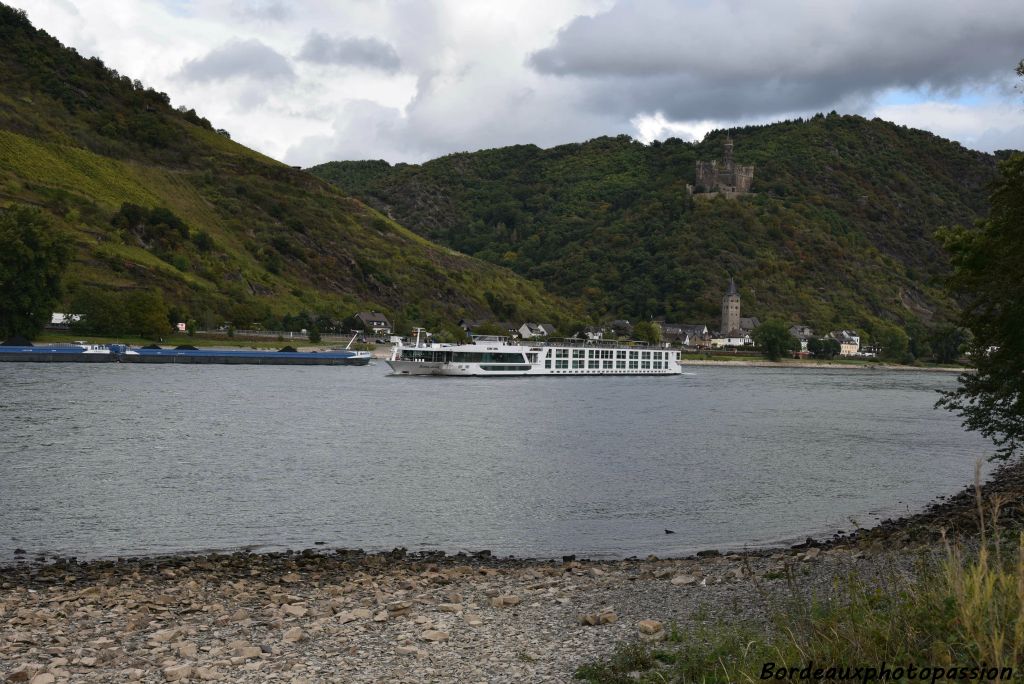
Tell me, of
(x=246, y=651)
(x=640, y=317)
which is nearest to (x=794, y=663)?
(x=246, y=651)

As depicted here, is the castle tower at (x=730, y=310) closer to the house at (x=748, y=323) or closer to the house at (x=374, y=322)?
the house at (x=748, y=323)

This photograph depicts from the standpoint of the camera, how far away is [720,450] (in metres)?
42.9

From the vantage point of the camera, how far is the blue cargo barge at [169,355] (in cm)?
8812

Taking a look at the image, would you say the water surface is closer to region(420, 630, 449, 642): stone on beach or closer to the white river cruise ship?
region(420, 630, 449, 642): stone on beach

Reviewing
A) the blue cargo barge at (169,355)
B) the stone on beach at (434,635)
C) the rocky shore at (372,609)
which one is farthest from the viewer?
the blue cargo barge at (169,355)

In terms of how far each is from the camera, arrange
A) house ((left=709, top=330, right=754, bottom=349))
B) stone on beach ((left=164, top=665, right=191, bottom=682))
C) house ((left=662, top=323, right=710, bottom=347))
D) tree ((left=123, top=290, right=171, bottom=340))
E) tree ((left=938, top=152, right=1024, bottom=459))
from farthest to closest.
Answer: house ((left=662, top=323, right=710, bottom=347)), house ((left=709, top=330, right=754, bottom=349)), tree ((left=123, top=290, right=171, bottom=340)), tree ((left=938, top=152, right=1024, bottom=459)), stone on beach ((left=164, top=665, right=191, bottom=682))

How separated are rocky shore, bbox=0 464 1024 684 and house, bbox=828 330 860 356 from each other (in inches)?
6002

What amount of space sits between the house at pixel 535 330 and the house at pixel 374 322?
2396 centimetres

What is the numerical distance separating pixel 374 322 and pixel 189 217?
121 feet

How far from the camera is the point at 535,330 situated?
6245 inches

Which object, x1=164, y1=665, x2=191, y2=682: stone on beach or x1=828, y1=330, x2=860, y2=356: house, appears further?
x1=828, y1=330, x2=860, y2=356: house

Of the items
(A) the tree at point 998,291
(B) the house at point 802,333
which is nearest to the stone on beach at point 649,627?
(A) the tree at point 998,291


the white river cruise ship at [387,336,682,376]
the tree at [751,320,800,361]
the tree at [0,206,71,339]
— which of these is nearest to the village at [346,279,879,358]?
the tree at [751,320,800,361]

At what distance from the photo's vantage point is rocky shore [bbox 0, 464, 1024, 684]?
11.7 m
